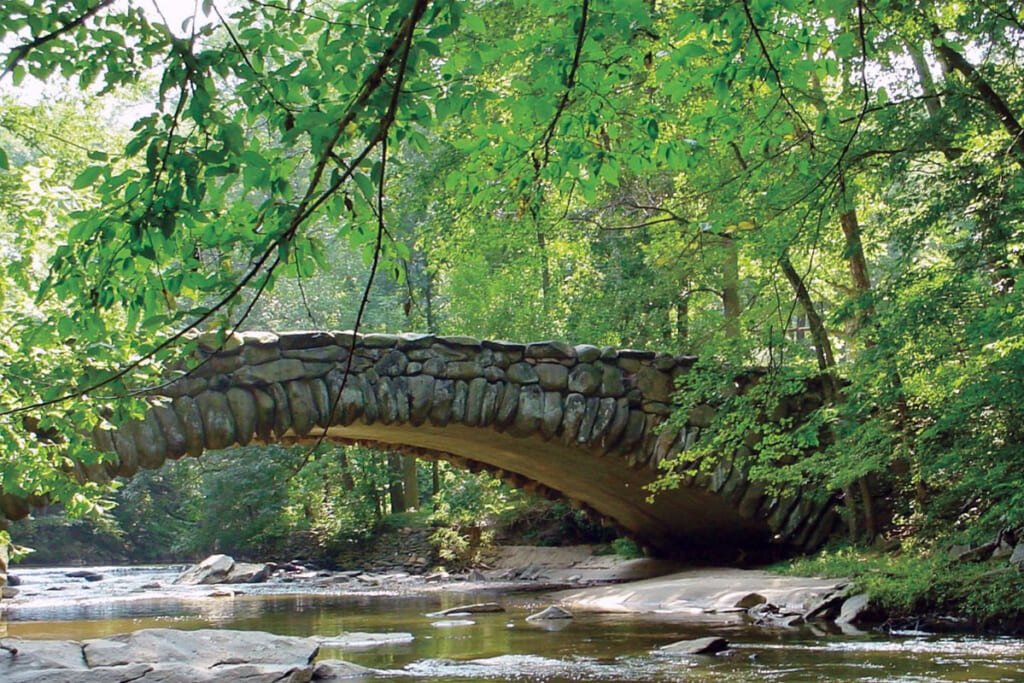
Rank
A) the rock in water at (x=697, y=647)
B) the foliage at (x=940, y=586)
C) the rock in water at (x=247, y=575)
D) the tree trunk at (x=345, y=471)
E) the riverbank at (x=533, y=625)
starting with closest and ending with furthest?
the riverbank at (x=533, y=625) → the rock in water at (x=697, y=647) → the foliage at (x=940, y=586) → the rock in water at (x=247, y=575) → the tree trunk at (x=345, y=471)

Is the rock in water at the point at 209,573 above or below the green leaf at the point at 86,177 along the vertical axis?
below

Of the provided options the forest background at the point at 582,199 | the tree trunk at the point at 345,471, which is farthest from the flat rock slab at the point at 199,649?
the tree trunk at the point at 345,471

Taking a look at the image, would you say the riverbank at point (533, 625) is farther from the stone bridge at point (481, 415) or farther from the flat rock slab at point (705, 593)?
the stone bridge at point (481, 415)

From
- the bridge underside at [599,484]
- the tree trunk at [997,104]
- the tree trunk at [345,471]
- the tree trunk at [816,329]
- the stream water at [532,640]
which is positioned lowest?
the stream water at [532,640]

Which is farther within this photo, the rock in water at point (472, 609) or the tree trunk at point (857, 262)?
the rock in water at point (472, 609)

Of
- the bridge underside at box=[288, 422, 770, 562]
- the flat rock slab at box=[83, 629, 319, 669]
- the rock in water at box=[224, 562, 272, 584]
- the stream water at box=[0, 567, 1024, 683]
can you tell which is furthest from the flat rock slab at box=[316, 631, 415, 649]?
the rock in water at box=[224, 562, 272, 584]

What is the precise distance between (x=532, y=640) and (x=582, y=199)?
3.06m

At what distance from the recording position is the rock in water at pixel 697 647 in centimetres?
636

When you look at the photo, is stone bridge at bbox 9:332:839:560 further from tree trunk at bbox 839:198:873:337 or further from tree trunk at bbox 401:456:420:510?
tree trunk at bbox 401:456:420:510

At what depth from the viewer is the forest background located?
214cm

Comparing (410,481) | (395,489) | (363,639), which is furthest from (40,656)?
(395,489)

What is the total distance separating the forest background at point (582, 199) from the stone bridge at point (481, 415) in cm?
57

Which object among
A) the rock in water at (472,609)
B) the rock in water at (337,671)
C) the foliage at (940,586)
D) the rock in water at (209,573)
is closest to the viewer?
the rock in water at (337,671)

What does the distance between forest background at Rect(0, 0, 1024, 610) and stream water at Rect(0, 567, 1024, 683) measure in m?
1.01
